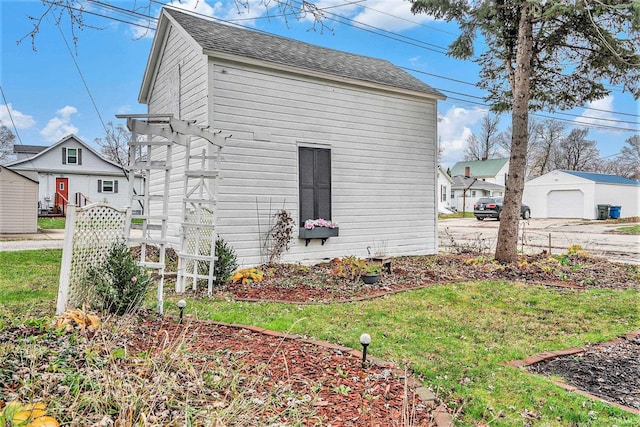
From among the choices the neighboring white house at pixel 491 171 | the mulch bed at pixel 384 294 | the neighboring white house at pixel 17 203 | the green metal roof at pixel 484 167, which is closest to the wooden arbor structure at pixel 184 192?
the mulch bed at pixel 384 294

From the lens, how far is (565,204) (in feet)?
85.9

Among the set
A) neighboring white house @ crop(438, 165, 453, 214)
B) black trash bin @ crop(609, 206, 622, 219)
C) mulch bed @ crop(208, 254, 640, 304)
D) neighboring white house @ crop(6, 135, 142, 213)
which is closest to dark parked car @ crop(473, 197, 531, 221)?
black trash bin @ crop(609, 206, 622, 219)

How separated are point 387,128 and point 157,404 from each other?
7.81 m

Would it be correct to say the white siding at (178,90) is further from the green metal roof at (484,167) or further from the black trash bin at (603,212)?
the green metal roof at (484,167)

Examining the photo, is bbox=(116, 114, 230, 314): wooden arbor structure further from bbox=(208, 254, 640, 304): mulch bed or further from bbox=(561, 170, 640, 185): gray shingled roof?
bbox=(561, 170, 640, 185): gray shingled roof

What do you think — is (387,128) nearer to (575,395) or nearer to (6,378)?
(575,395)

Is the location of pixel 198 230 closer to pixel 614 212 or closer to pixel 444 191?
pixel 614 212

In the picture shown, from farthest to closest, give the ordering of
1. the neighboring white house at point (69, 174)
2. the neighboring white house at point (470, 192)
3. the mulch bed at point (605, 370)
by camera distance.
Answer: the neighboring white house at point (470, 192) < the neighboring white house at point (69, 174) < the mulch bed at point (605, 370)

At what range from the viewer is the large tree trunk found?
25.4ft

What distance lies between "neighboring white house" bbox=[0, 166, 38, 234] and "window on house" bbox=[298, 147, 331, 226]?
11.2 m

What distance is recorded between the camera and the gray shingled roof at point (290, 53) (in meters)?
7.21

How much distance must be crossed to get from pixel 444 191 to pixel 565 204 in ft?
32.4

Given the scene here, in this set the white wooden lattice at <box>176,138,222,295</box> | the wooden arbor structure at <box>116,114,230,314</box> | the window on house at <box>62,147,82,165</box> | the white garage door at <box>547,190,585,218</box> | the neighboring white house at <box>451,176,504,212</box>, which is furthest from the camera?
the neighboring white house at <box>451,176,504,212</box>

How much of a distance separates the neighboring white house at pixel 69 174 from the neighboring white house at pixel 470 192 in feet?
90.7
